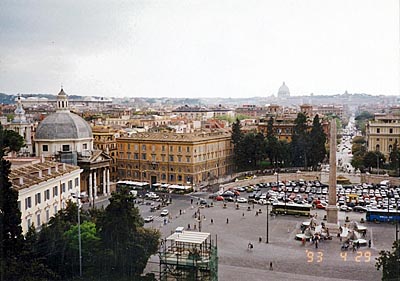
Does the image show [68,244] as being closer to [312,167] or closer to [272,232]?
[272,232]

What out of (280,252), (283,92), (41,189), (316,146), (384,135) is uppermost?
(283,92)

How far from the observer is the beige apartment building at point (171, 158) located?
21625 millimetres

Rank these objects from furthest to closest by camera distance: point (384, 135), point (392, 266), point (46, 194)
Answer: point (384, 135) < point (46, 194) < point (392, 266)

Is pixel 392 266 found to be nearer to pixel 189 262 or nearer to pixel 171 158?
pixel 189 262

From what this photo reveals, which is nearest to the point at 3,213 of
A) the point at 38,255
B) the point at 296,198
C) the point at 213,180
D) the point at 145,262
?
the point at 38,255

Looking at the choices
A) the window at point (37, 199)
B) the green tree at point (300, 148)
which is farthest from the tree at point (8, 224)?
the green tree at point (300, 148)

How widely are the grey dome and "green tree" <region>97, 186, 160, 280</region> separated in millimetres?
10609

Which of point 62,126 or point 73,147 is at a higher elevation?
point 62,126

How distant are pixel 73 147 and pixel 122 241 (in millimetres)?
11009

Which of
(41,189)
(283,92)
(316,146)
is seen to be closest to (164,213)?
(41,189)

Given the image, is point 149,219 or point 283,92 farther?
point 283,92

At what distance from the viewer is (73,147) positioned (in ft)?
64.2

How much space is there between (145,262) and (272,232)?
513 centimetres

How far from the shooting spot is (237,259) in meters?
11.0
